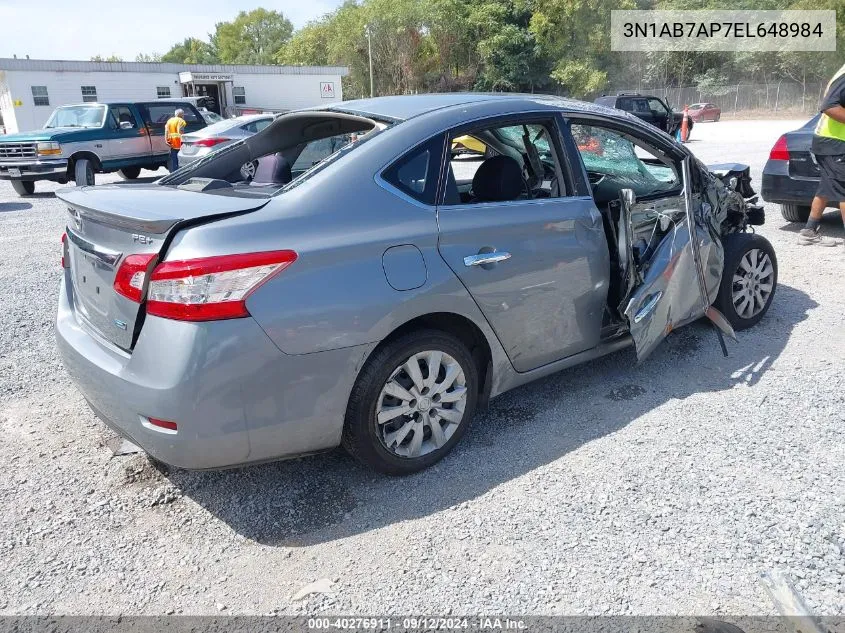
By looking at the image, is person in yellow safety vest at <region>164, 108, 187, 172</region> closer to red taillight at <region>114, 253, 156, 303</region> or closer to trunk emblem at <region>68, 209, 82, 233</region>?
trunk emblem at <region>68, 209, 82, 233</region>

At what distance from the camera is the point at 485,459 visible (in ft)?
10.8

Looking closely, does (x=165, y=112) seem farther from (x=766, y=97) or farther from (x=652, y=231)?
(x=766, y=97)

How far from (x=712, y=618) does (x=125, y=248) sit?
2.56m

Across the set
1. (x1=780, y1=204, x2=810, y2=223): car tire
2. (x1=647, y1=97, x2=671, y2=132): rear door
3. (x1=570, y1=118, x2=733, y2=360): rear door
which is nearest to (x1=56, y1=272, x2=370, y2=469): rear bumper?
(x1=570, y1=118, x2=733, y2=360): rear door

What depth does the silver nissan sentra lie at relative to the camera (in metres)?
2.53

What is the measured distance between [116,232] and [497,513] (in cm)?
197

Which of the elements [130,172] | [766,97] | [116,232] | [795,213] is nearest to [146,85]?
[130,172]

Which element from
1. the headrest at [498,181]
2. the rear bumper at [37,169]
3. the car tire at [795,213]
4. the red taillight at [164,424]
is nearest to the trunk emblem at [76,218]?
the red taillight at [164,424]

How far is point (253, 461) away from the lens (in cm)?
270

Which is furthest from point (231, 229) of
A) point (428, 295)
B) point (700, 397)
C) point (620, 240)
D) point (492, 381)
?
point (700, 397)

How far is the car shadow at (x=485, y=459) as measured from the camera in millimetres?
2912

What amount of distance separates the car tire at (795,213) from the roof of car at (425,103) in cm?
545

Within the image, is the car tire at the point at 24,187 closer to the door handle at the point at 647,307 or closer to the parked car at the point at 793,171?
the parked car at the point at 793,171

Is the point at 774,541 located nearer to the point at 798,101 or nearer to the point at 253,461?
the point at 253,461
